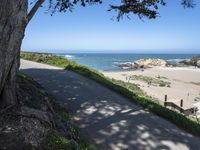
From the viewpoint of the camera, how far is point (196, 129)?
10961 mm

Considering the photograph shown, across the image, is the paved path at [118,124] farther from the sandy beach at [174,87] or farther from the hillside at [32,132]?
the sandy beach at [174,87]

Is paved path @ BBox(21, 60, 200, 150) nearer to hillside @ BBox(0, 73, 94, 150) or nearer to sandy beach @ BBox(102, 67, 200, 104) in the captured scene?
hillside @ BBox(0, 73, 94, 150)

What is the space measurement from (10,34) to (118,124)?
15.4 feet

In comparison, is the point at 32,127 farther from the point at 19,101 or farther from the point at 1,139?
the point at 19,101

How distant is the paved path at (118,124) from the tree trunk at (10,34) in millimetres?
2990

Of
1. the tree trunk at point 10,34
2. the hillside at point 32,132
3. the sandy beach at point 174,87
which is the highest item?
the tree trunk at point 10,34

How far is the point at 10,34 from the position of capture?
23.7ft

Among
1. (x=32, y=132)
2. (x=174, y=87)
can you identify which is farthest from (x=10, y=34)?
(x=174, y=87)

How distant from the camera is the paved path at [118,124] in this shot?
9.13m

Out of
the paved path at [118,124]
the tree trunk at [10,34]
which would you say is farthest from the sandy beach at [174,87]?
the tree trunk at [10,34]

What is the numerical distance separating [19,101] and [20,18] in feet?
7.63

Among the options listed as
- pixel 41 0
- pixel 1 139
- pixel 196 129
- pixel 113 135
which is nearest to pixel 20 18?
pixel 41 0

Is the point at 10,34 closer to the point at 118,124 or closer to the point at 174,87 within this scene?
the point at 118,124

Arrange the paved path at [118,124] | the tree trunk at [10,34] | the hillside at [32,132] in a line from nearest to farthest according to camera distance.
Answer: the hillside at [32,132] < the tree trunk at [10,34] < the paved path at [118,124]
